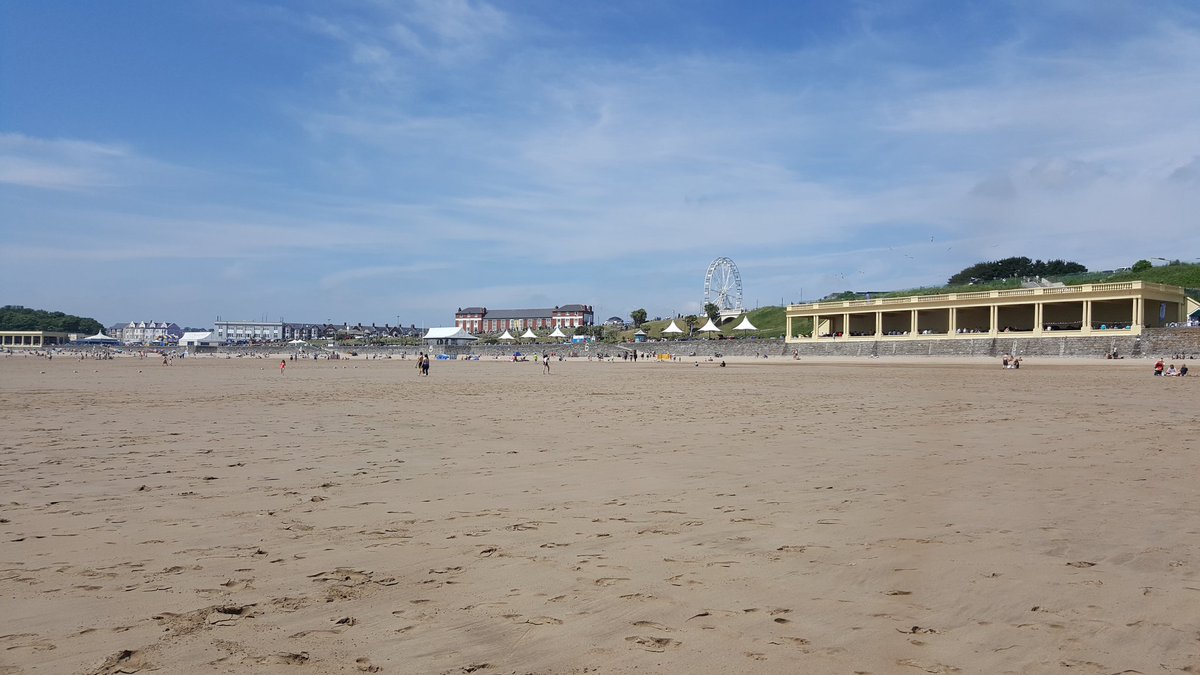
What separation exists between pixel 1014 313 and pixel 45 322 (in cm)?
19310

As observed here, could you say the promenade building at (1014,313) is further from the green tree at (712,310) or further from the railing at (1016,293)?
Result: the green tree at (712,310)

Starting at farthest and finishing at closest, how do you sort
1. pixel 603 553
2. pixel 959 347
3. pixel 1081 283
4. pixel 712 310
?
pixel 712 310 < pixel 1081 283 < pixel 959 347 < pixel 603 553

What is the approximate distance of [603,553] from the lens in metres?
5.30

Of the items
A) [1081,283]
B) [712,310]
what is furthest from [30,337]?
[1081,283]

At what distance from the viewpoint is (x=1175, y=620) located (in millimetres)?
3852

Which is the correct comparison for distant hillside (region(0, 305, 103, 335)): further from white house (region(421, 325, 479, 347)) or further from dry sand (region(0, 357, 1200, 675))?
dry sand (region(0, 357, 1200, 675))

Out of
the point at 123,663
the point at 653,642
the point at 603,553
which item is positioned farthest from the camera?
the point at 603,553

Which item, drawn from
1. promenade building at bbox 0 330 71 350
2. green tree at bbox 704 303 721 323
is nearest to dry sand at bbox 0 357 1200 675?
green tree at bbox 704 303 721 323

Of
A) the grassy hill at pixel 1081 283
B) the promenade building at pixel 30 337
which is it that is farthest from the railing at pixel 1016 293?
the promenade building at pixel 30 337

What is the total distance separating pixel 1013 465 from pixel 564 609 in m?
7.15

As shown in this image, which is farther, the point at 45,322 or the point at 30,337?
the point at 45,322

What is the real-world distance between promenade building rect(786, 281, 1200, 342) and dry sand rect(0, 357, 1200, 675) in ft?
153

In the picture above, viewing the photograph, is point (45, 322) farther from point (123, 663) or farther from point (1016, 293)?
point (123, 663)

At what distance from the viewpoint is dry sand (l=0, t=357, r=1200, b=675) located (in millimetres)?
3598
